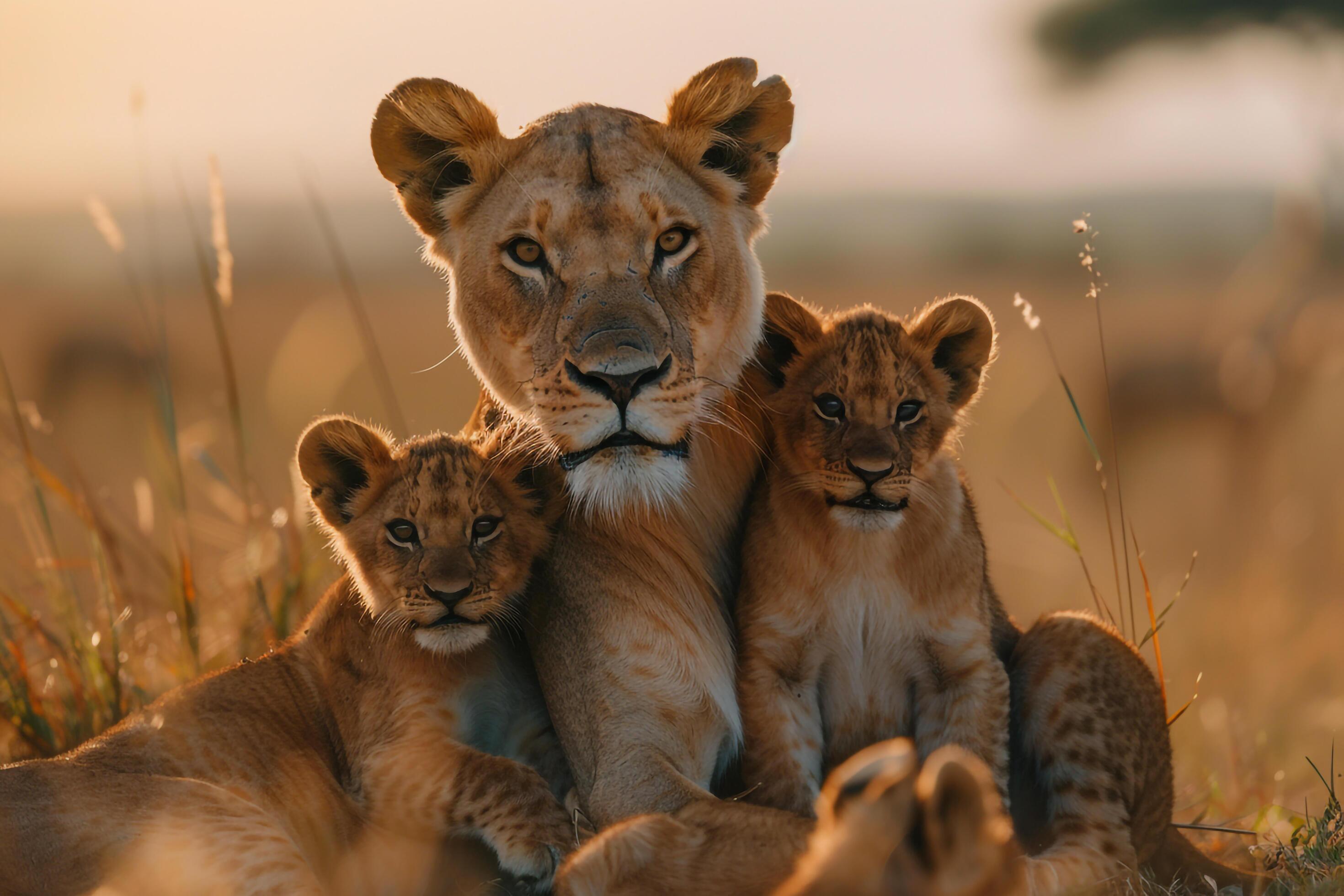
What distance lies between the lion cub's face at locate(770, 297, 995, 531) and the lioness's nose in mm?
494

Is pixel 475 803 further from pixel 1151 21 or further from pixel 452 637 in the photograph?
Answer: pixel 1151 21

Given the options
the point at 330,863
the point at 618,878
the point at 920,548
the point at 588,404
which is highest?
the point at 588,404

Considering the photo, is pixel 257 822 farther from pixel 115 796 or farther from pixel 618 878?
pixel 618 878

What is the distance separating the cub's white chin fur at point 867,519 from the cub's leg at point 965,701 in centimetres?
36

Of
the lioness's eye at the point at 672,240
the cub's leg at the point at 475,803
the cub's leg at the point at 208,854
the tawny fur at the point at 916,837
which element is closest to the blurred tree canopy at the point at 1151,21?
the lioness's eye at the point at 672,240

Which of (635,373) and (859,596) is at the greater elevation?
(635,373)

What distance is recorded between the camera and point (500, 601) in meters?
3.63

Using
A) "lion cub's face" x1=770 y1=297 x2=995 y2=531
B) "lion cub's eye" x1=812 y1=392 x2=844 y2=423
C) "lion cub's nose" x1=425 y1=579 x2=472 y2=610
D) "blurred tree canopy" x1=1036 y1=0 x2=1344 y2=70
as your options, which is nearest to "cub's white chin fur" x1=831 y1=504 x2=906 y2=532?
"lion cub's face" x1=770 y1=297 x2=995 y2=531

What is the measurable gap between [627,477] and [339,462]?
1.14 m

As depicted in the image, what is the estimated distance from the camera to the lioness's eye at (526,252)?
357 cm

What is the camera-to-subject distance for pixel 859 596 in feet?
11.6

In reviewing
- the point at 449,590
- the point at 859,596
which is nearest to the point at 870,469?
the point at 859,596

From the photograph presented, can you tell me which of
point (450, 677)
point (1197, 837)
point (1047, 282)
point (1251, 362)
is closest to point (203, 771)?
point (450, 677)

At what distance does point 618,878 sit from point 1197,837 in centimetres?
240
